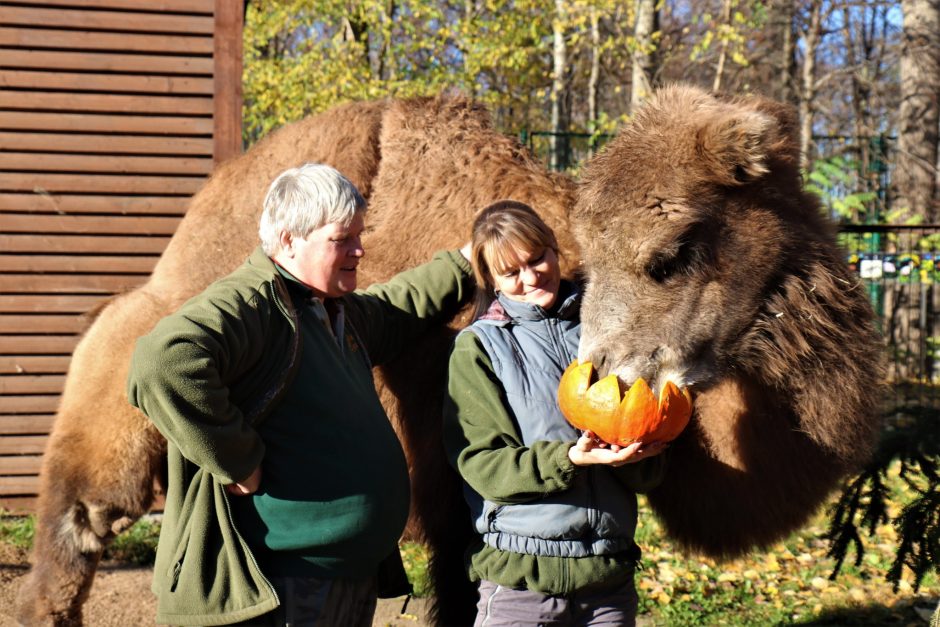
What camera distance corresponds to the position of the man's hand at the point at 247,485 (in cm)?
286

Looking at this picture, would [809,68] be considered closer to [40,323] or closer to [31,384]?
[40,323]

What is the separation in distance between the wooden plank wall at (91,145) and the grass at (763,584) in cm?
162

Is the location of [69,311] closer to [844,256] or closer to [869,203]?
[844,256]

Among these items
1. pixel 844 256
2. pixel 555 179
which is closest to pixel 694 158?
pixel 844 256

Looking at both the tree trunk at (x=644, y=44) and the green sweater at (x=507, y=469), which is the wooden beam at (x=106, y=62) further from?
the tree trunk at (x=644, y=44)

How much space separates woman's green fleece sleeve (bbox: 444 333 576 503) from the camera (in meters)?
2.91

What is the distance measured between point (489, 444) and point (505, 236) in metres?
0.72

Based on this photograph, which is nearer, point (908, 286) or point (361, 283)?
point (361, 283)

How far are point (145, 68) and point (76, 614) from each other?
159 inches

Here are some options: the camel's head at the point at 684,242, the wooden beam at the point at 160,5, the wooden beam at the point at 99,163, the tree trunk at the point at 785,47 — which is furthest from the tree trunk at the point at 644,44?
the camel's head at the point at 684,242

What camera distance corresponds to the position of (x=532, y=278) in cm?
322

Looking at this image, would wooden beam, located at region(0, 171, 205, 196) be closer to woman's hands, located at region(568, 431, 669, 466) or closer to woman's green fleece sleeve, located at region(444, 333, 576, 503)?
woman's green fleece sleeve, located at region(444, 333, 576, 503)

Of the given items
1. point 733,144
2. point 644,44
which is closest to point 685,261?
point 733,144

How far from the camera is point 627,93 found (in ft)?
104
